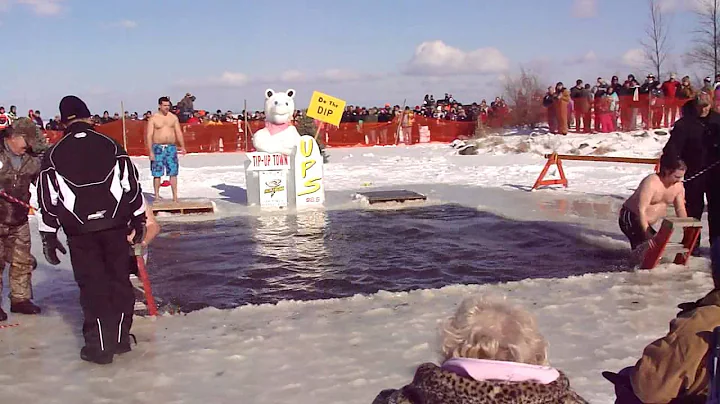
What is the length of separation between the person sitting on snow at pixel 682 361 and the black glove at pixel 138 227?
130 inches

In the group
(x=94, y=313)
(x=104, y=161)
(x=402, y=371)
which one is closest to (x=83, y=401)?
→ (x=94, y=313)

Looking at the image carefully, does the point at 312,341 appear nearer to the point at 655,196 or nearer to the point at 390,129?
the point at 655,196

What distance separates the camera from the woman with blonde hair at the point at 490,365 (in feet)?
6.32

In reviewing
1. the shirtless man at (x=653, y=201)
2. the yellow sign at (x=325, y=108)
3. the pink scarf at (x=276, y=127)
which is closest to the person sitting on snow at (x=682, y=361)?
the shirtless man at (x=653, y=201)

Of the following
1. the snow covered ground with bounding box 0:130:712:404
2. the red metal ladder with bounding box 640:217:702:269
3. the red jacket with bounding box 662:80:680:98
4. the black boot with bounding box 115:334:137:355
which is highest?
the red jacket with bounding box 662:80:680:98

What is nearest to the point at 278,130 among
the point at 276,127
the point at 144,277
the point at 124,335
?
the point at 276,127

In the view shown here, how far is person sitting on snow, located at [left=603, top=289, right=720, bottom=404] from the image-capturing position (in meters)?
2.31

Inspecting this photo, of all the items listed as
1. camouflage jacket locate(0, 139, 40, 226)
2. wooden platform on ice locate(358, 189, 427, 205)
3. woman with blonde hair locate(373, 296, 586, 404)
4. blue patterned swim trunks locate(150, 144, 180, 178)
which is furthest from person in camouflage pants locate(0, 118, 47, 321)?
wooden platform on ice locate(358, 189, 427, 205)

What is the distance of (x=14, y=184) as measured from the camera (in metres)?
5.31

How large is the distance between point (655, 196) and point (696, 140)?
2.58ft

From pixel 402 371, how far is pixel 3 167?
3.34 metres

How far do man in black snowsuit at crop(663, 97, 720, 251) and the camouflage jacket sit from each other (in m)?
5.62

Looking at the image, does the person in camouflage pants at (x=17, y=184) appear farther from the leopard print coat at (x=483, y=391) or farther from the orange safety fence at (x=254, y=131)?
the orange safety fence at (x=254, y=131)

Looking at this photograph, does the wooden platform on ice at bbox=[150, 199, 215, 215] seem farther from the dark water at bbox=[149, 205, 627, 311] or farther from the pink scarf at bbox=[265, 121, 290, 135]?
the pink scarf at bbox=[265, 121, 290, 135]
